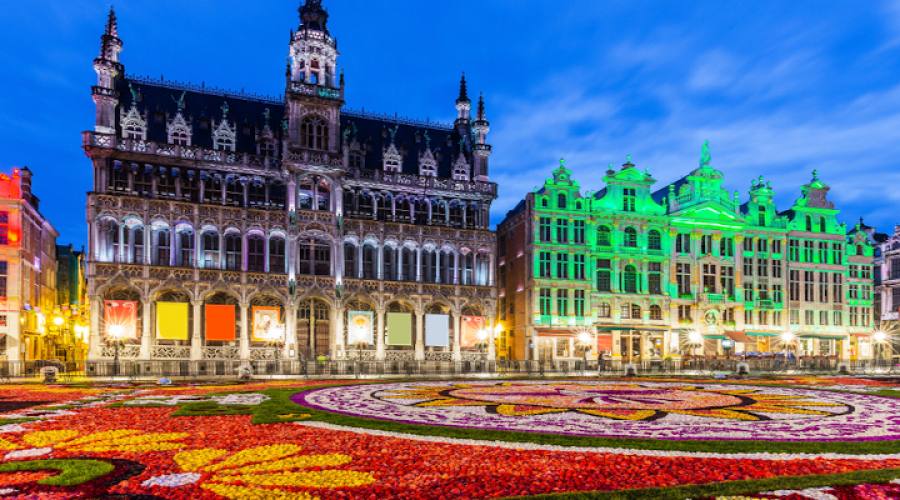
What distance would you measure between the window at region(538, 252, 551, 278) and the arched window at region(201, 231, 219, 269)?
2816cm

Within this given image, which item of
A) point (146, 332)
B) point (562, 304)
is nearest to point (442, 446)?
point (146, 332)

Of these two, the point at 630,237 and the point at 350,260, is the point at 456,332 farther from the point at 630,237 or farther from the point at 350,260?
the point at 630,237

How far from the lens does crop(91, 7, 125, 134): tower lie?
179ft

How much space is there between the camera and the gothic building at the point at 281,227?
5300 cm

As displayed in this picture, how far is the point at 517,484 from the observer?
1250cm

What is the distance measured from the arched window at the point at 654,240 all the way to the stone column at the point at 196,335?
41.4m

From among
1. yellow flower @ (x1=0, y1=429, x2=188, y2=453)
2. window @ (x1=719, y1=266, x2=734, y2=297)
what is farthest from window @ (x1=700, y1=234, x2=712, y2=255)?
yellow flower @ (x1=0, y1=429, x2=188, y2=453)

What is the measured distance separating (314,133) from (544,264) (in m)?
23.6

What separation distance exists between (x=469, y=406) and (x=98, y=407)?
12.3 m

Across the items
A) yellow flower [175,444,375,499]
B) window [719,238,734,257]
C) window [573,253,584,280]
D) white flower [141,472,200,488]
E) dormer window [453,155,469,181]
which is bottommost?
yellow flower [175,444,375,499]

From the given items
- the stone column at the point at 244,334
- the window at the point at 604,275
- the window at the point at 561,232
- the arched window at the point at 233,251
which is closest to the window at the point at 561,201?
the window at the point at 561,232

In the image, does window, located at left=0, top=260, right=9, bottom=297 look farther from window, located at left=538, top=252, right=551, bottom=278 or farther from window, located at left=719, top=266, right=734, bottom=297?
window, located at left=719, top=266, right=734, bottom=297

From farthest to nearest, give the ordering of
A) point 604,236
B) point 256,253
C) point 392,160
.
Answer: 1. point 604,236
2. point 392,160
3. point 256,253

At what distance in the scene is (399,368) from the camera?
48656mm
